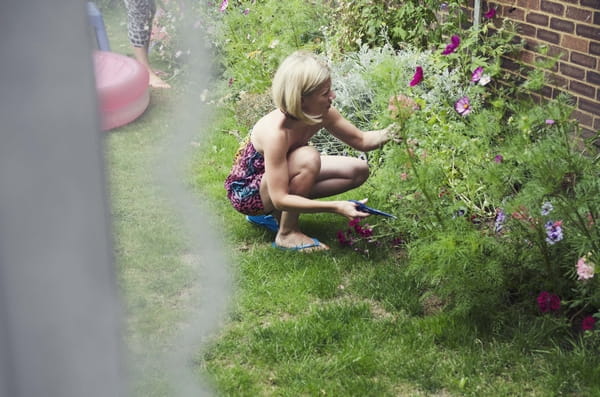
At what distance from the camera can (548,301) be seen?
110 inches

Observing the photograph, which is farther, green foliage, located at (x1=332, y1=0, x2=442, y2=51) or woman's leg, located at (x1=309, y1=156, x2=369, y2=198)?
green foliage, located at (x1=332, y1=0, x2=442, y2=51)

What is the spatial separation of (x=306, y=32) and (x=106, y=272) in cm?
562

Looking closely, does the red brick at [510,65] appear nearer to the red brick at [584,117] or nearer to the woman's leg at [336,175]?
the red brick at [584,117]

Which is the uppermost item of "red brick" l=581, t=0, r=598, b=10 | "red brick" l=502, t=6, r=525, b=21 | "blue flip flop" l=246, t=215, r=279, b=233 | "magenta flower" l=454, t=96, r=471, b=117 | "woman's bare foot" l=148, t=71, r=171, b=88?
"woman's bare foot" l=148, t=71, r=171, b=88

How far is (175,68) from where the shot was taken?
363mm

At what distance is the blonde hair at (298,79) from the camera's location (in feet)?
10.6

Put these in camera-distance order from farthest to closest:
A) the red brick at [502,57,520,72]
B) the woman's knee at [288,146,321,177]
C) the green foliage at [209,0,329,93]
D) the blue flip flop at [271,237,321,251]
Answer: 1. the green foliage at [209,0,329,93]
2. the red brick at [502,57,520,72]
3. the blue flip flop at [271,237,321,251]
4. the woman's knee at [288,146,321,177]

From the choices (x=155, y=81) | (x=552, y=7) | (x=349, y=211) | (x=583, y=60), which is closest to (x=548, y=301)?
(x=349, y=211)

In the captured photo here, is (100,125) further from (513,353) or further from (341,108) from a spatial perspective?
(341,108)

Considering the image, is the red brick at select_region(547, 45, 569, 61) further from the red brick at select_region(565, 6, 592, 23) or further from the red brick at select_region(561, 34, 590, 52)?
the red brick at select_region(565, 6, 592, 23)

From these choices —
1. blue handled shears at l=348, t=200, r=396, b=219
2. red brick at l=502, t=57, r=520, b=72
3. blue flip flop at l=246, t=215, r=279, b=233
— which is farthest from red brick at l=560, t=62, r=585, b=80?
blue flip flop at l=246, t=215, r=279, b=233

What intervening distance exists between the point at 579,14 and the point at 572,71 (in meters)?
0.30

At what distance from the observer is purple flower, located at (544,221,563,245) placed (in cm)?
254

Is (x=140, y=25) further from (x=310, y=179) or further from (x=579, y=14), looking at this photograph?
(x=579, y=14)
